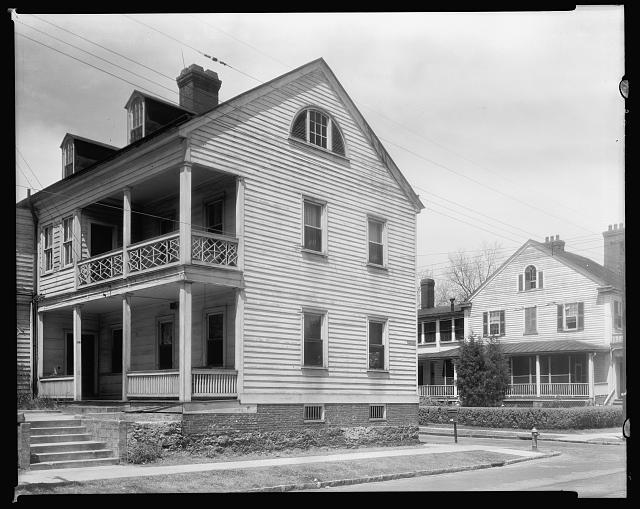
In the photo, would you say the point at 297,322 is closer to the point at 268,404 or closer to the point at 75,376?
the point at 268,404

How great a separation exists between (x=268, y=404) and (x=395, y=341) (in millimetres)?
4762

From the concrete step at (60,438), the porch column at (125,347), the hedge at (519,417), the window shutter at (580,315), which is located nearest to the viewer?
the concrete step at (60,438)

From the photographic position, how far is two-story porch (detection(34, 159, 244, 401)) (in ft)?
58.0

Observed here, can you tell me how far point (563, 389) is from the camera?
27750mm

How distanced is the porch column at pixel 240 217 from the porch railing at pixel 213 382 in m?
2.53

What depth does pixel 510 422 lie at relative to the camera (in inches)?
1040

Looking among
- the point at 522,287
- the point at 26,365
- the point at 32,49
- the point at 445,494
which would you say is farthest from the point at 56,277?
the point at 522,287

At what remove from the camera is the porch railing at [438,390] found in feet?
105

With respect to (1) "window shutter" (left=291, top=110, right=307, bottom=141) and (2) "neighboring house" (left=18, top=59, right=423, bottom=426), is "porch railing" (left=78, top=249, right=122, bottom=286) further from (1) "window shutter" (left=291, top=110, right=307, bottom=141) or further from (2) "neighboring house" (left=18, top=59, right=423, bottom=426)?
(1) "window shutter" (left=291, top=110, right=307, bottom=141)

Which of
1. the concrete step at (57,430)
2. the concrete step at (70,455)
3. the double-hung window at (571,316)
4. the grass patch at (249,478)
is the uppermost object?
the double-hung window at (571,316)

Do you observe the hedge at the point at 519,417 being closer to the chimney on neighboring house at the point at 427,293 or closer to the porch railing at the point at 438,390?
the porch railing at the point at 438,390

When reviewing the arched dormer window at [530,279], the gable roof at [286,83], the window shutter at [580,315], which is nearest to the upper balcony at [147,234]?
the gable roof at [286,83]

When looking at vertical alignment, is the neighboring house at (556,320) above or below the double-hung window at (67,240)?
below

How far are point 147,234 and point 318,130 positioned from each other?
6.06 m
